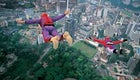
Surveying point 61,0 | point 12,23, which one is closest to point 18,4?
point 12,23

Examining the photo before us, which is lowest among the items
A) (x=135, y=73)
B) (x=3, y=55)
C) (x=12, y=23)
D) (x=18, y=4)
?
(x=135, y=73)

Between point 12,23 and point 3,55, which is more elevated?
point 12,23

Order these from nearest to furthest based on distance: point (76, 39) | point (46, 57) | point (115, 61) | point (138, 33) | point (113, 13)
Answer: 1. point (46, 57)
2. point (115, 61)
3. point (76, 39)
4. point (138, 33)
5. point (113, 13)

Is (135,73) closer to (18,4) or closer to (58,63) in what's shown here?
(58,63)

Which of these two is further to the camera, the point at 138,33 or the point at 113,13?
the point at 113,13

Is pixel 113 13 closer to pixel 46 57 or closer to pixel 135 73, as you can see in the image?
pixel 135 73

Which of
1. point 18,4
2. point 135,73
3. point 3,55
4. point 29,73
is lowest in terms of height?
point 135,73

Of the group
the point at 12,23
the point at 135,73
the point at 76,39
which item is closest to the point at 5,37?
the point at 12,23

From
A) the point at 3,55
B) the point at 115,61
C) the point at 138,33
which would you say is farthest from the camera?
the point at 138,33

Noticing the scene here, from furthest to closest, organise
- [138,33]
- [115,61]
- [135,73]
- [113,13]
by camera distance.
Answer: [113,13] < [138,33] < [115,61] < [135,73]
